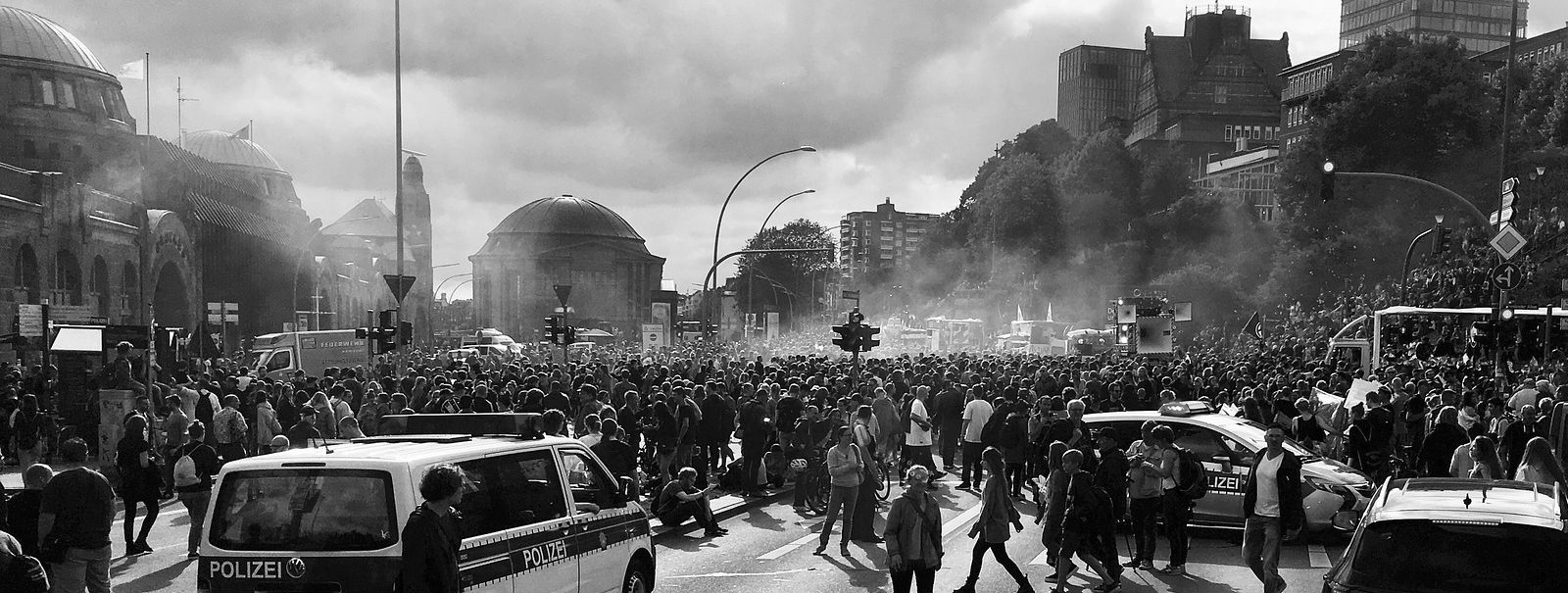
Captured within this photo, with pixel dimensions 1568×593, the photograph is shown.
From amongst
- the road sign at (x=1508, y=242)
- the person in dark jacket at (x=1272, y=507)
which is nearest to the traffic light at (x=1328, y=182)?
the road sign at (x=1508, y=242)

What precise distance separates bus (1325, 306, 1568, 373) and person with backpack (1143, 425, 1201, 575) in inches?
742

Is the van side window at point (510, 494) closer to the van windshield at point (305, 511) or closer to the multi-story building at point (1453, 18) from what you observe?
the van windshield at point (305, 511)

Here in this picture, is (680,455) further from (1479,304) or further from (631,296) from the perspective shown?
(631,296)

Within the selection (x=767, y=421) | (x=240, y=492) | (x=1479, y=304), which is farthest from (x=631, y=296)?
(x=240, y=492)

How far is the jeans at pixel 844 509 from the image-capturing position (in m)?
13.3

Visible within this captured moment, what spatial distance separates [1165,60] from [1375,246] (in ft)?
250

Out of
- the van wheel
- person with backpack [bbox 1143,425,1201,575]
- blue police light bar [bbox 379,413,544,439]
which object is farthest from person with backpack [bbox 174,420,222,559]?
person with backpack [bbox 1143,425,1201,575]

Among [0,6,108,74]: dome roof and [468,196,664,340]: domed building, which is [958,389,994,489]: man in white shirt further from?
[468,196,664,340]: domed building

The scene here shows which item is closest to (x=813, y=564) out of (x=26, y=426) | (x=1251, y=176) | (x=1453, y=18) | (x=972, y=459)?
(x=972, y=459)

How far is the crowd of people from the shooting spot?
405 inches

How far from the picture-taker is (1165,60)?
124 m

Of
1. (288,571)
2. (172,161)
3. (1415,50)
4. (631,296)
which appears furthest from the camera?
(631,296)

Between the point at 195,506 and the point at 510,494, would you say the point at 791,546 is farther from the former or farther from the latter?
the point at 510,494

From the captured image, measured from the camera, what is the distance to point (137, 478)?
12961 millimetres
